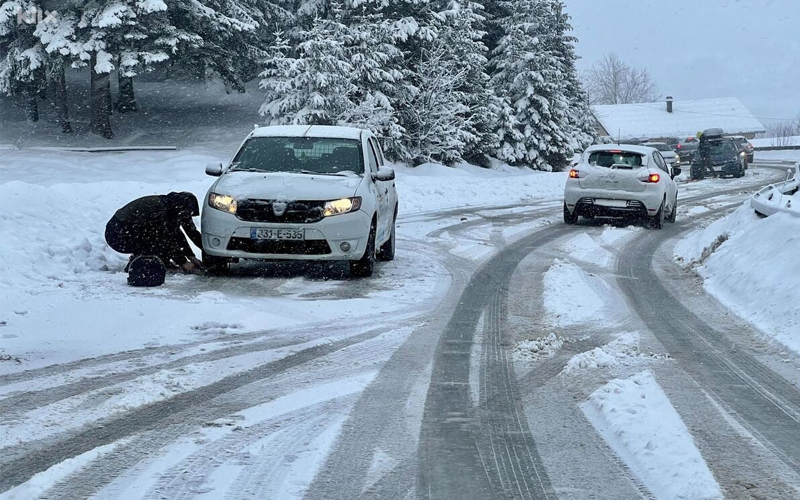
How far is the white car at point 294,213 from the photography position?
9203 millimetres

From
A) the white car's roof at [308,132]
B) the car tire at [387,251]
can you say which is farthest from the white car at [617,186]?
the white car's roof at [308,132]

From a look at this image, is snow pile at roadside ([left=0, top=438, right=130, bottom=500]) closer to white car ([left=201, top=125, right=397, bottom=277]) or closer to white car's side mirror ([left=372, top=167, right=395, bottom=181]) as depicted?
white car ([left=201, top=125, right=397, bottom=277])

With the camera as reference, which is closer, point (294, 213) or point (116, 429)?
point (116, 429)

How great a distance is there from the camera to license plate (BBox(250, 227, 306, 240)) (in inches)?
361

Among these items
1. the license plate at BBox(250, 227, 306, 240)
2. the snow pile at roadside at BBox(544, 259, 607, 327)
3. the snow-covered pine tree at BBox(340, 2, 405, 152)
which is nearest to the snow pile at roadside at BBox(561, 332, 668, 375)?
the snow pile at roadside at BBox(544, 259, 607, 327)

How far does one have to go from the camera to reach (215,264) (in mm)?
9633

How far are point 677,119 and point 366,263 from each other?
100256 millimetres

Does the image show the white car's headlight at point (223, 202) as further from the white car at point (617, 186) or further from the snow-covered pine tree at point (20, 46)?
the snow-covered pine tree at point (20, 46)

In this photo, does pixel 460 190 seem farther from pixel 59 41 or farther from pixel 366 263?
pixel 59 41

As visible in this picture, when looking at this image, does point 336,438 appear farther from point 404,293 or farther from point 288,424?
point 404,293

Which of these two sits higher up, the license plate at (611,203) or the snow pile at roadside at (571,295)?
the license plate at (611,203)

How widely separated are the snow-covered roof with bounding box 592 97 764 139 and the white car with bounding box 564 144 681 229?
84.6 metres

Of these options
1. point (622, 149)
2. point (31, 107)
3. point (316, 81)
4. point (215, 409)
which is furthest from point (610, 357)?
point (31, 107)

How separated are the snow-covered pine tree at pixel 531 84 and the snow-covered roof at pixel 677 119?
59407 millimetres
